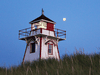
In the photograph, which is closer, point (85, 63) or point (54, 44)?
point (85, 63)

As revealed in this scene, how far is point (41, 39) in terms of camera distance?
2811cm

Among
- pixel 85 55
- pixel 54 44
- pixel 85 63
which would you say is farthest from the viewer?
pixel 54 44

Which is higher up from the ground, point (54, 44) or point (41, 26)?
point (41, 26)

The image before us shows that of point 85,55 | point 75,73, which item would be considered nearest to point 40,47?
point 85,55

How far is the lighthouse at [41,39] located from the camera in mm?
27953

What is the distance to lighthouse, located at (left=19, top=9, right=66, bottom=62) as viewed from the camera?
28.0 meters

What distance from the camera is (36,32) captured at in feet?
94.2

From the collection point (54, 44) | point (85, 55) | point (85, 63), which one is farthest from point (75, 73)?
point (54, 44)

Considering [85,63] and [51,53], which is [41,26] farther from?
[85,63]

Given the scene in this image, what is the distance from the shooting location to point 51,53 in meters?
29.0

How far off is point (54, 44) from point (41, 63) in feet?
42.8

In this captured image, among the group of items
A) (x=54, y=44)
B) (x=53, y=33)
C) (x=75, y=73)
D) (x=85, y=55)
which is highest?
(x=53, y=33)

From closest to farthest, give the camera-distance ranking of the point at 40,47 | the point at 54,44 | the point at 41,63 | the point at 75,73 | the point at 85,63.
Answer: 1. the point at 75,73
2. the point at 85,63
3. the point at 41,63
4. the point at 40,47
5. the point at 54,44

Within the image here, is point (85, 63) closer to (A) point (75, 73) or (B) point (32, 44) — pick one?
(A) point (75, 73)
